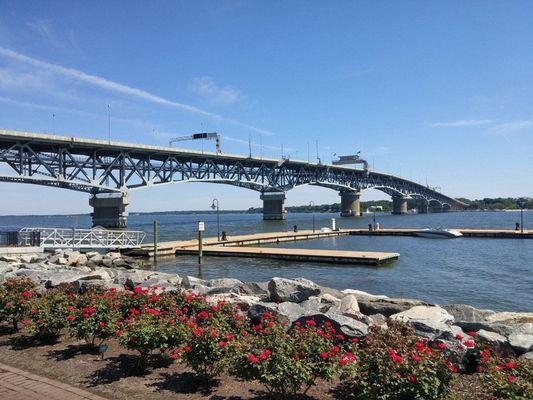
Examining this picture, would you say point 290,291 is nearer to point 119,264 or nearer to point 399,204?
point 119,264

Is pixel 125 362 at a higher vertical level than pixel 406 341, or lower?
lower

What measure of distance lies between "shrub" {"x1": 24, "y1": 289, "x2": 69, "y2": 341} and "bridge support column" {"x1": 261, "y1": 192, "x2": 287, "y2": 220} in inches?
4823

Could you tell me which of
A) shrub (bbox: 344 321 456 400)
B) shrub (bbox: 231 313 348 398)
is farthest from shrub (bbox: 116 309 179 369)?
shrub (bbox: 344 321 456 400)

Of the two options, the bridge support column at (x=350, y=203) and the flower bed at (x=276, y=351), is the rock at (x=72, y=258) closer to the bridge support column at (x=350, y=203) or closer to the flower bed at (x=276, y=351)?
the flower bed at (x=276, y=351)

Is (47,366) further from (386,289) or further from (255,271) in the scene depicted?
(255,271)

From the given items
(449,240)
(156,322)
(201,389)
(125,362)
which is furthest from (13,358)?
(449,240)

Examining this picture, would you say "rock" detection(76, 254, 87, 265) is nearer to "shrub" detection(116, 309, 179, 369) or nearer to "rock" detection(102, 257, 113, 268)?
"rock" detection(102, 257, 113, 268)

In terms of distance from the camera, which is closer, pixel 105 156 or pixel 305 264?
pixel 305 264

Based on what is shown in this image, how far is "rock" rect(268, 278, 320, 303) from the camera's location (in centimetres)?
1377

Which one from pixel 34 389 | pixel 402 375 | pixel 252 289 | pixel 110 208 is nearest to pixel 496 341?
pixel 402 375

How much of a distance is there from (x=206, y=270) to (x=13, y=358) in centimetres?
2209

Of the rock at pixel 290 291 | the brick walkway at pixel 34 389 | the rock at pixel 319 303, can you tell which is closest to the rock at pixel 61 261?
the rock at pixel 290 291

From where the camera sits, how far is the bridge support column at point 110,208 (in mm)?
90438

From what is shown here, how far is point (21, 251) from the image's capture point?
28938 millimetres
